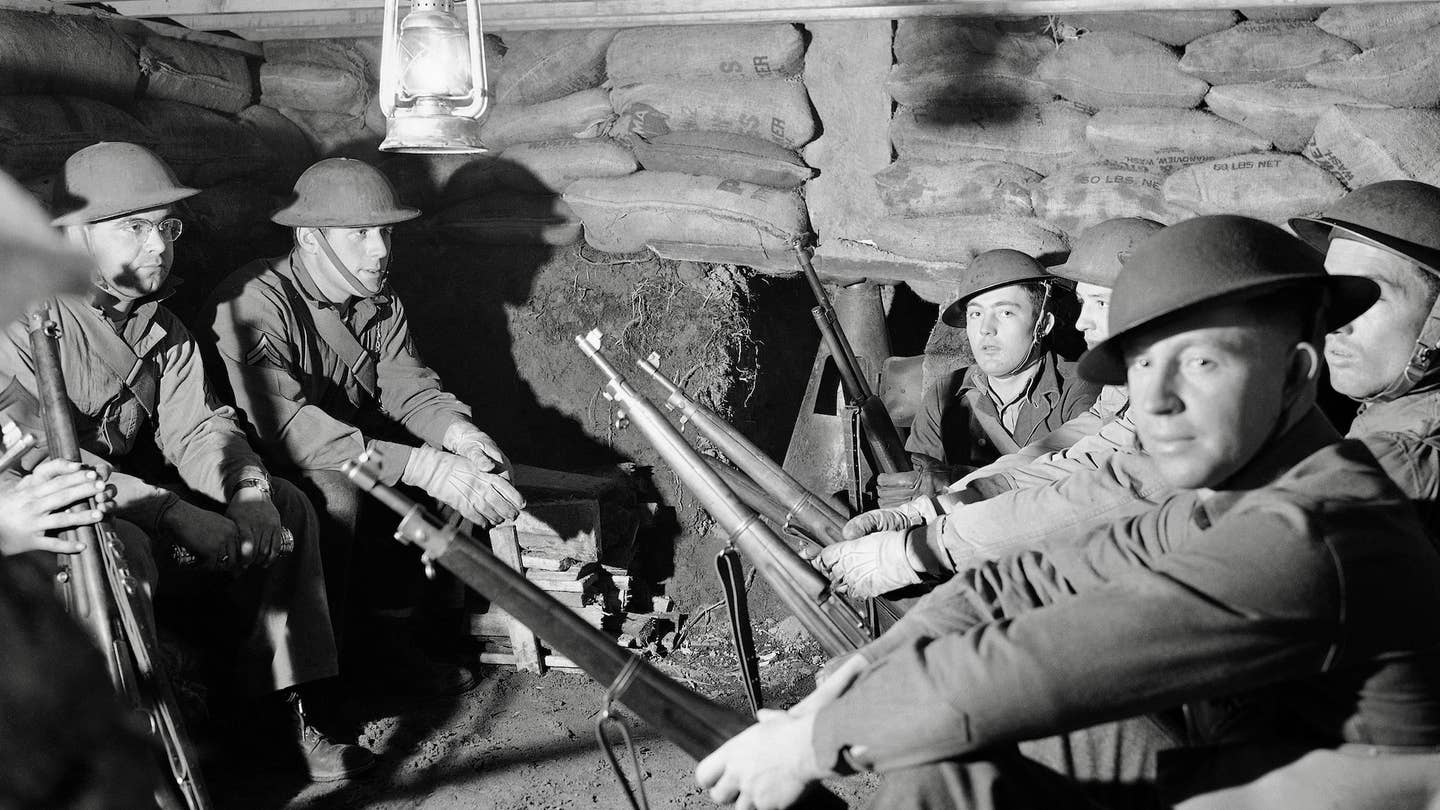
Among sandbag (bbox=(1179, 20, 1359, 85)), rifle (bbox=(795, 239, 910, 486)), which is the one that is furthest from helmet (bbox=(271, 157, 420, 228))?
sandbag (bbox=(1179, 20, 1359, 85))

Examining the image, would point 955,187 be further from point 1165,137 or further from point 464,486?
point 464,486

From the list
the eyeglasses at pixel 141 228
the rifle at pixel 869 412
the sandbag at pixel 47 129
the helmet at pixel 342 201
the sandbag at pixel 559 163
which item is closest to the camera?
the eyeglasses at pixel 141 228

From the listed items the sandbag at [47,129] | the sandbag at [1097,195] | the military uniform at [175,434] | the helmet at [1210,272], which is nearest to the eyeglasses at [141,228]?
the military uniform at [175,434]

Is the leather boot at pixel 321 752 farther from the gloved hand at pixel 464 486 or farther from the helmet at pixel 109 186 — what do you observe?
the helmet at pixel 109 186

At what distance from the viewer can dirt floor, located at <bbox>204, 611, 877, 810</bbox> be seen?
3734 millimetres

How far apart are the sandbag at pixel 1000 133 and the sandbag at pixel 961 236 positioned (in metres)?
0.28

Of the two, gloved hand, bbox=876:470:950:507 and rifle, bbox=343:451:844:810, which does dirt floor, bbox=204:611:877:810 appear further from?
rifle, bbox=343:451:844:810

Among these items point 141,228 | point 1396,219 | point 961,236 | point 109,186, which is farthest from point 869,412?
point 109,186

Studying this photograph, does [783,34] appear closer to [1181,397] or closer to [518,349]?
[518,349]

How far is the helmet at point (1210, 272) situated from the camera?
1841 millimetres

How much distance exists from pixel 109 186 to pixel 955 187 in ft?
10.9

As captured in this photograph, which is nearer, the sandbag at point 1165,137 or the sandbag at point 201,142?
the sandbag at point 1165,137

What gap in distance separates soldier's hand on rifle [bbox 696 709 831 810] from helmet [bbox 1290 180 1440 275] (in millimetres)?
1857

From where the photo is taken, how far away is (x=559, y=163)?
5.61 metres
